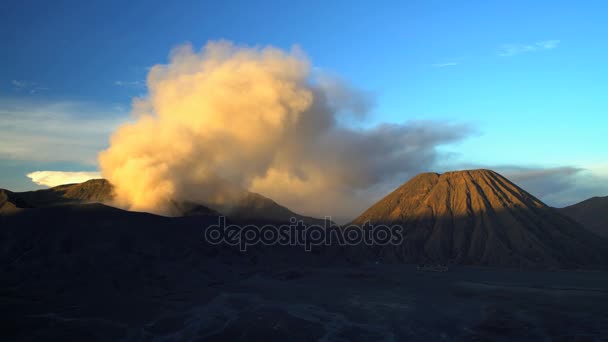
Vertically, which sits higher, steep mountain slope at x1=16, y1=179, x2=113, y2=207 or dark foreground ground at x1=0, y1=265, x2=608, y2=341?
steep mountain slope at x1=16, y1=179, x2=113, y2=207

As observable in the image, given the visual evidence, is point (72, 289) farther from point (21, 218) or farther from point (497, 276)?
point (497, 276)

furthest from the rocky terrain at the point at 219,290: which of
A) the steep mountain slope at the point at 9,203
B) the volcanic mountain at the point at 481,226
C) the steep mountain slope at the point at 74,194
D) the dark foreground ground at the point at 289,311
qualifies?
the volcanic mountain at the point at 481,226

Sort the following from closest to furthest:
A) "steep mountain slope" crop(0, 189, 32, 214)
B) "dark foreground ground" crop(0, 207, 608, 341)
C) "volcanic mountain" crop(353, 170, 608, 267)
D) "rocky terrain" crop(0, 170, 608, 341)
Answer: "dark foreground ground" crop(0, 207, 608, 341)
"rocky terrain" crop(0, 170, 608, 341)
"steep mountain slope" crop(0, 189, 32, 214)
"volcanic mountain" crop(353, 170, 608, 267)

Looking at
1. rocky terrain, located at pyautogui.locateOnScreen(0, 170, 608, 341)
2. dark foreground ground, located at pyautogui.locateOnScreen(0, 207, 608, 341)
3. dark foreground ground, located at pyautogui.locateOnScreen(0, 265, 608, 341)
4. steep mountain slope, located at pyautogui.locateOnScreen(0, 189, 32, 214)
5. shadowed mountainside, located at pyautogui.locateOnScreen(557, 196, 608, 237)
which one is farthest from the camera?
shadowed mountainside, located at pyautogui.locateOnScreen(557, 196, 608, 237)

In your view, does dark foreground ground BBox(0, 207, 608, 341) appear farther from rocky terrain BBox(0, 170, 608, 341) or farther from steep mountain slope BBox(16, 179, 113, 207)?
steep mountain slope BBox(16, 179, 113, 207)

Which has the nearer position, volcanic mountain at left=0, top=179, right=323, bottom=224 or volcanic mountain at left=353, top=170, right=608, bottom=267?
volcanic mountain at left=0, top=179, right=323, bottom=224

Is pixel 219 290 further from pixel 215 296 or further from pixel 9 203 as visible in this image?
pixel 9 203

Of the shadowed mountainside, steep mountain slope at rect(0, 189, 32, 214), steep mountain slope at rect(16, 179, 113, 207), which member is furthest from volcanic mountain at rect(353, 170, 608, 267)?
steep mountain slope at rect(0, 189, 32, 214)
